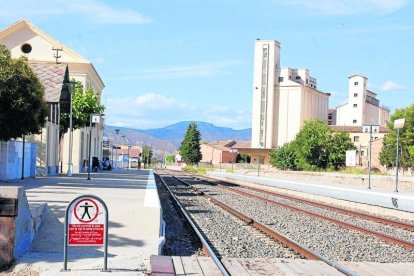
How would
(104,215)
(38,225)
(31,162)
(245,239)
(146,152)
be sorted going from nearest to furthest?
1. (104,215)
2. (38,225)
3. (245,239)
4. (31,162)
5. (146,152)

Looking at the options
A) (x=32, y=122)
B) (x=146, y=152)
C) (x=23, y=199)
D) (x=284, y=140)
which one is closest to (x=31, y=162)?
(x=32, y=122)

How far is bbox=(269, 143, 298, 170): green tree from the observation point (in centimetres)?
9914

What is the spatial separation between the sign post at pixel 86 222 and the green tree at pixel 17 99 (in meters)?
18.2

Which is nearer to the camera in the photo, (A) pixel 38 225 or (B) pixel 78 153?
(A) pixel 38 225

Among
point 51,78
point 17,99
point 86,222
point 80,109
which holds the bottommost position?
point 86,222

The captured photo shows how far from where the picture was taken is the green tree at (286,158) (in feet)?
325

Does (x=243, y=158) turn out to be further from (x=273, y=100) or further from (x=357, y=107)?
(x=357, y=107)

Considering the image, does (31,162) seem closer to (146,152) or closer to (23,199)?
(23,199)

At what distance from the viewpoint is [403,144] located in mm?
84938

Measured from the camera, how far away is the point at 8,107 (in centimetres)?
2544

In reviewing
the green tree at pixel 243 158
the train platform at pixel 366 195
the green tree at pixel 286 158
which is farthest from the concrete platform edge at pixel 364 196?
the green tree at pixel 243 158

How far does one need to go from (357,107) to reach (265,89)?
27.7 meters

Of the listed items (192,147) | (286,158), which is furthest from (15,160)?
(192,147)

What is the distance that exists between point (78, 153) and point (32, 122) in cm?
3124
